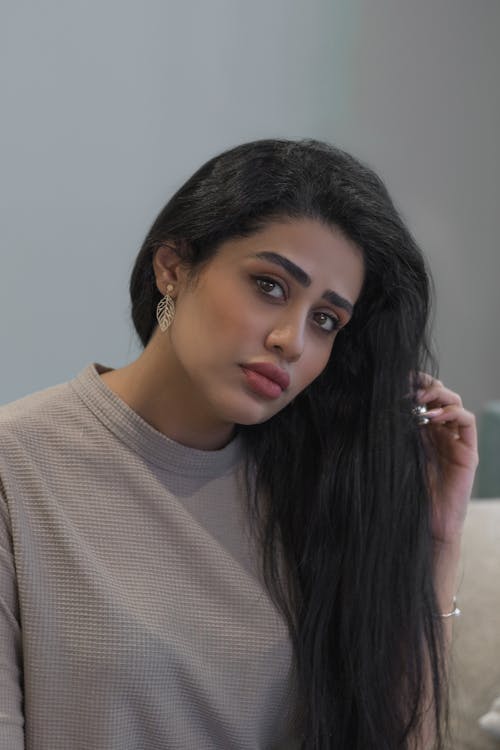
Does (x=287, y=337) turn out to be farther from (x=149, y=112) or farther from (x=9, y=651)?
(x=149, y=112)

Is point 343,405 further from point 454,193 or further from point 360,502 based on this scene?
point 454,193

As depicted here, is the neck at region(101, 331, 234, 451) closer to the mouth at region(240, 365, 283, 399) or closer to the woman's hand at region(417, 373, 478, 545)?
the mouth at region(240, 365, 283, 399)

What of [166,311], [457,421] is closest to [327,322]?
[166,311]

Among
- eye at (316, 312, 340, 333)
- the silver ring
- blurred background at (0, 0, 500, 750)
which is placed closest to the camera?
eye at (316, 312, 340, 333)

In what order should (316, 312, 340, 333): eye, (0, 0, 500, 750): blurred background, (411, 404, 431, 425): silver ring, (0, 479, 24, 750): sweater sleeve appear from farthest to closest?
(0, 0, 500, 750): blurred background → (411, 404, 431, 425): silver ring → (316, 312, 340, 333): eye → (0, 479, 24, 750): sweater sleeve

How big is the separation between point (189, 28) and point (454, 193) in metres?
0.97

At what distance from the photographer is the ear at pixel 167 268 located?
1.36 meters

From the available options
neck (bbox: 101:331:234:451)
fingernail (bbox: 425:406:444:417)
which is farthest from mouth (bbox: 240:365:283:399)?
fingernail (bbox: 425:406:444:417)

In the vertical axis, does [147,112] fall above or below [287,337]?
above

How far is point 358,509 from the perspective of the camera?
1.49 meters

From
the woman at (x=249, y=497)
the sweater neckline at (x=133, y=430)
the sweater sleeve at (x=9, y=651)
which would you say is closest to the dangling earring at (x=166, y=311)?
the woman at (x=249, y=497)

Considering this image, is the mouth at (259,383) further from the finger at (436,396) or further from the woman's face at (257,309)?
the finger at (436,396)

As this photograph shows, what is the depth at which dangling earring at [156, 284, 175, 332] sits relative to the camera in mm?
1362

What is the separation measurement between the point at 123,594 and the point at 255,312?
Answer: 37 cm
